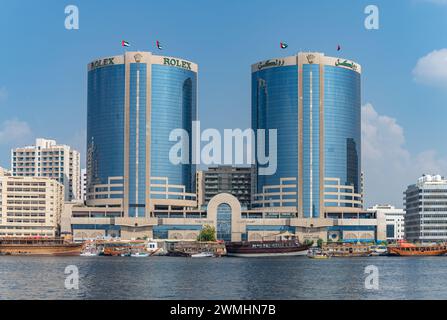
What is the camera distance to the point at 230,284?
Result: 362 feet

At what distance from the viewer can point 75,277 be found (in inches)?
4783

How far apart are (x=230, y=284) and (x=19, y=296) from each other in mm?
31178

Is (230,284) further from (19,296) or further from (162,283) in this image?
(19,296)

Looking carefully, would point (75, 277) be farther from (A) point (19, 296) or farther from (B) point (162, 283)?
(A) point (19, 296)

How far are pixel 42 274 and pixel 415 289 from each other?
59727 millimetres
